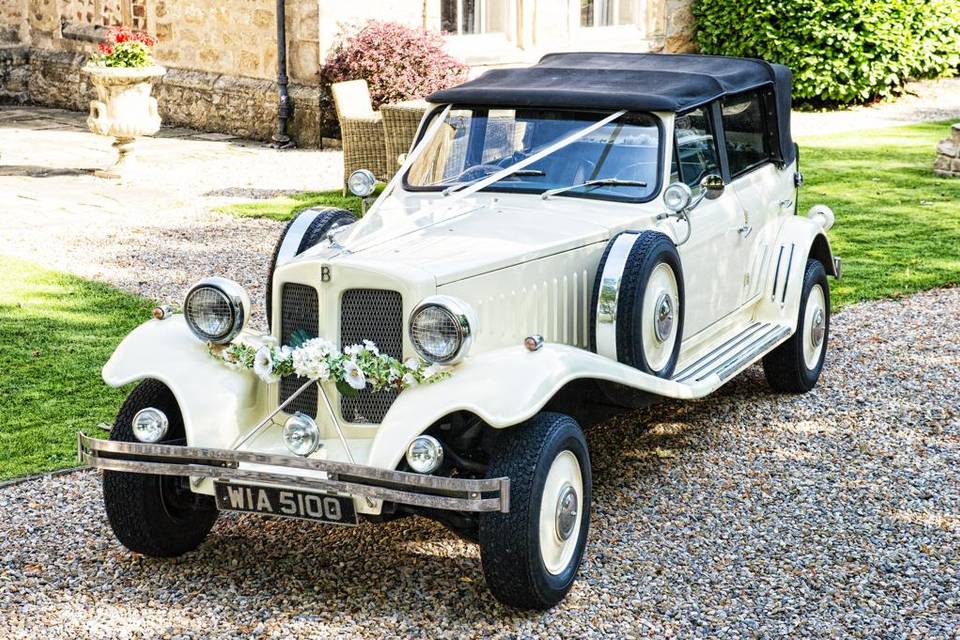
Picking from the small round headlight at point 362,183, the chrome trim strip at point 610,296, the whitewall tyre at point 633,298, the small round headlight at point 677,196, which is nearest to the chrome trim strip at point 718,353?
the whitewall tyre at point 633,298

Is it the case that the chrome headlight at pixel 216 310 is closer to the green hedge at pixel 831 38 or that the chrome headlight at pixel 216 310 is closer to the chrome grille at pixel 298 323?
the chrome grille at pixel 298 323

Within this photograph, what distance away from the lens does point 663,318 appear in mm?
5141

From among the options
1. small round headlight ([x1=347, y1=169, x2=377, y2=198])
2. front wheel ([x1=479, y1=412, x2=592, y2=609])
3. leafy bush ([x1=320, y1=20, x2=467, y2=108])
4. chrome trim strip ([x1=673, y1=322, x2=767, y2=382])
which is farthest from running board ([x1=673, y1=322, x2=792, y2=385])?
leafy bush ([x1=320, y1=20, x2=467, y2=108])

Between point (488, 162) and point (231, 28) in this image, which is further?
point (231, 28)

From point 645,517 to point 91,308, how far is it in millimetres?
4495

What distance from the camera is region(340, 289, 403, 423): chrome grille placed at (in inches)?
176

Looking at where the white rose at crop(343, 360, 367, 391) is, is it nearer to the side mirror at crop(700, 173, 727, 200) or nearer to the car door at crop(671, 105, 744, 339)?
the car door at crop(671, 105, 744, 339)

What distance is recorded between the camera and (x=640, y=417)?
6.31m

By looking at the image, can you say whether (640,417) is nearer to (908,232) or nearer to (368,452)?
(368,452)

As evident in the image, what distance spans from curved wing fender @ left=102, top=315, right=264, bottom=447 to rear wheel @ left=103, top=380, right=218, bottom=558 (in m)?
0.11

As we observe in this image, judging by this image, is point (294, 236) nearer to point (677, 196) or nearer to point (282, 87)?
point (677, 196)

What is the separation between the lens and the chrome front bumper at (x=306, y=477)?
3.98 meters

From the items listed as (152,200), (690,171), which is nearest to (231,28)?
(152,200)

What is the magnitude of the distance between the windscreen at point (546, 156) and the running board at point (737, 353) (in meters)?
0.79
